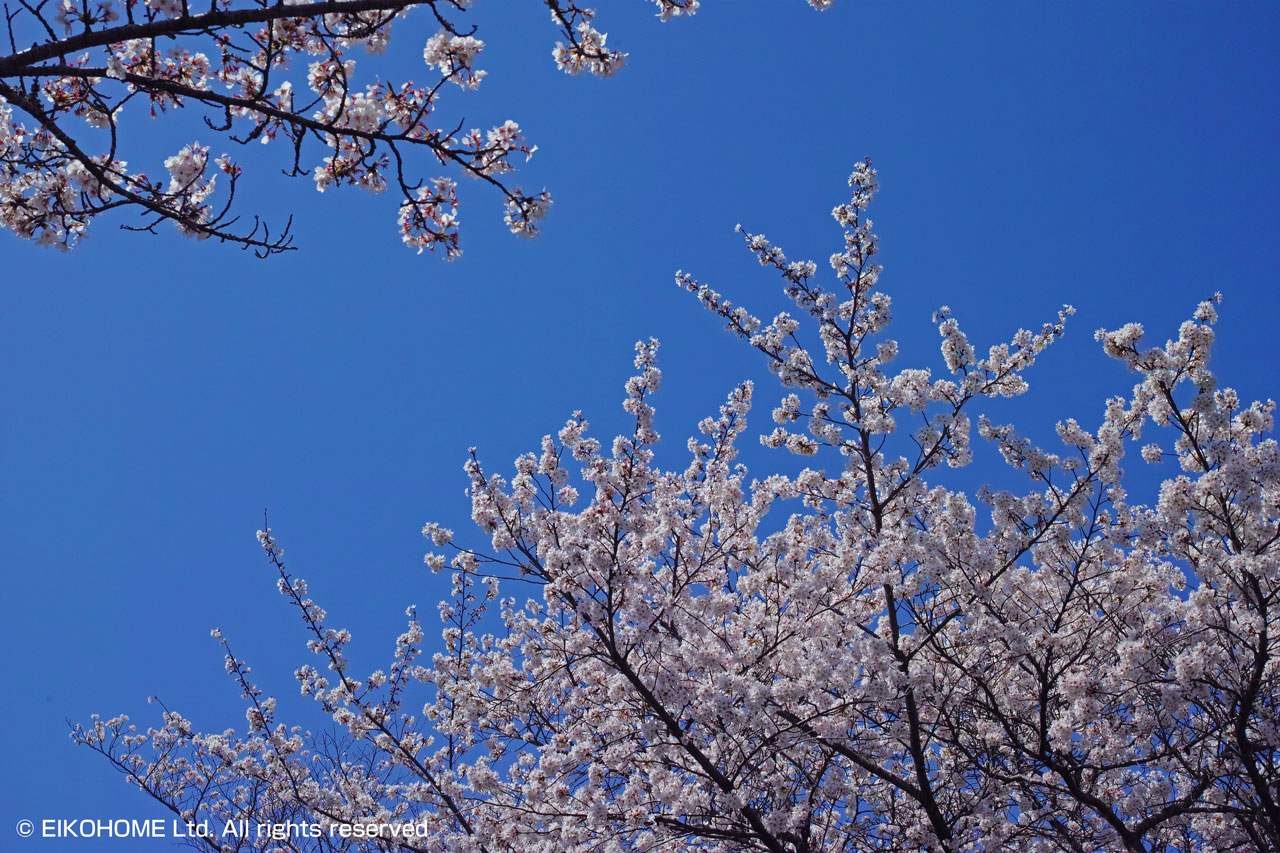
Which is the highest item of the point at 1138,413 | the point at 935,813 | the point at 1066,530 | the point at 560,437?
the point at 560,437

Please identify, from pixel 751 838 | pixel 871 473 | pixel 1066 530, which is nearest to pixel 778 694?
pixel 751 838

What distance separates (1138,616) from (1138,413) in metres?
2.08

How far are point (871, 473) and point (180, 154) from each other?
6.73 meters

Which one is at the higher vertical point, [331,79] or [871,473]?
[331,79]

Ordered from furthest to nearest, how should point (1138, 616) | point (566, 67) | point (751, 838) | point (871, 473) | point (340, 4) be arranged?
1. point (871, 473)
2. point (1138, 616)
3. point (751, 838)
4. point (566, 67)
5. point (340, 4)

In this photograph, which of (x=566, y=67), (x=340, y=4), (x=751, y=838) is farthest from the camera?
(x=751, y=838)

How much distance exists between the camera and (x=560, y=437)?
757 cm

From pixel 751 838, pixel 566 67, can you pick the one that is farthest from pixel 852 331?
pixel 751 838

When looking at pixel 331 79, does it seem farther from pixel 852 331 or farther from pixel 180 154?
pixel 852 331

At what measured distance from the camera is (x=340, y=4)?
351cm

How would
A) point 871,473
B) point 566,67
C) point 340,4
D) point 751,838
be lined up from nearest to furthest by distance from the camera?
point 340,4, point 566,67, point 751,838, point 871,473

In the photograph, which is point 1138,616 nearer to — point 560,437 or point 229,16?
point 560,437

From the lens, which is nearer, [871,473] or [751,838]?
[751,838]

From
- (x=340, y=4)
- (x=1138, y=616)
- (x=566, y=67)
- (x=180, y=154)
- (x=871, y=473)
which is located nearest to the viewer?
(x=340, y=4)
